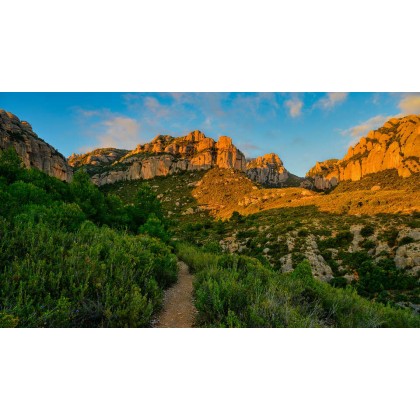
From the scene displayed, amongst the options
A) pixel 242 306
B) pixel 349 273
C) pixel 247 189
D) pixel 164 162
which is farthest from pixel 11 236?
pixel 164 162

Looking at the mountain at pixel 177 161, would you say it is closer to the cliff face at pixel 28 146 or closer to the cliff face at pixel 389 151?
the cliff face at pixel 389 151

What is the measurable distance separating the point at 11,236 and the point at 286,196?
6355cm

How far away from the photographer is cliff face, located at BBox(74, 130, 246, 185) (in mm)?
89500

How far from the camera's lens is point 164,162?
314 feet

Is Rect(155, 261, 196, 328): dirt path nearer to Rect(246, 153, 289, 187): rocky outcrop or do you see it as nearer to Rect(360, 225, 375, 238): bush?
Rect(360, 225, 375, 238): bush

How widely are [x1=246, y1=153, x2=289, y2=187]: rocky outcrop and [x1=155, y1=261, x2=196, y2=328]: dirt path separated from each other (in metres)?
105

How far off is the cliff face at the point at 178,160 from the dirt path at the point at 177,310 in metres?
81.8

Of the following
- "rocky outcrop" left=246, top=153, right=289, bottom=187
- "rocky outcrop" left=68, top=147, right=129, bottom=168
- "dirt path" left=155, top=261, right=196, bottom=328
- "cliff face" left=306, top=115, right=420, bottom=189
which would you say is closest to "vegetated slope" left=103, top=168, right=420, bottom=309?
"dirt path" left=155, top=261, right=196, bottom=328

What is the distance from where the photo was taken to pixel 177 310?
15.7 feet

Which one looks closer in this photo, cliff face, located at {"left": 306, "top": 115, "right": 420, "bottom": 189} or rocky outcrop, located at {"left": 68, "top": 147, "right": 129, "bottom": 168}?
cliff face, located at {"left": 306, "top": 115, "right": 420, "bottom": 189}

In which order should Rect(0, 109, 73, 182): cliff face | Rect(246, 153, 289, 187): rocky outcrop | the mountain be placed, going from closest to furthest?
Rect(0, 109, 73, 182): cliff face, the mountain, Rect(246, 153, 289, 187): rocky outcrop

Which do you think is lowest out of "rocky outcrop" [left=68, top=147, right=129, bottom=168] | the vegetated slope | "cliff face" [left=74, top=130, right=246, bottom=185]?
the vegetated slope

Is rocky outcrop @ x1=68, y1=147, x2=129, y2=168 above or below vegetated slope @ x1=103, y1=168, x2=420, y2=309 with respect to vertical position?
above

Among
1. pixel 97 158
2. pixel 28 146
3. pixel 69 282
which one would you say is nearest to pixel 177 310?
pixel 69 282
